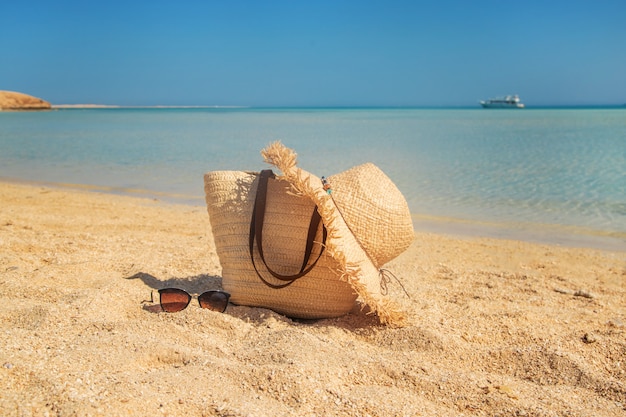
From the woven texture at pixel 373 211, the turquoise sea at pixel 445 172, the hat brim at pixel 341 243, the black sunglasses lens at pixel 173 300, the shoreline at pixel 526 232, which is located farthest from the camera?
the turquoise sea at pixel 445 172

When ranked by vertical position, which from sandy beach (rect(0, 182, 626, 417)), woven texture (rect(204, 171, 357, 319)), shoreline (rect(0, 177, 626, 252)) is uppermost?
woven texture (rect(204, 171, 357, 319))

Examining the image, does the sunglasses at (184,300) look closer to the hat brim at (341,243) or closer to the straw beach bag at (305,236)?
the straw beach bag at (305,236)

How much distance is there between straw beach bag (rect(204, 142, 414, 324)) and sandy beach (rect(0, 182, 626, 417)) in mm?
146

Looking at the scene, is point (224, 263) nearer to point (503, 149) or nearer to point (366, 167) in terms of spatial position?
point (366, 167)

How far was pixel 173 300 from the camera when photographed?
3.26 metres

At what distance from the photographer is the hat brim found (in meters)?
3.10

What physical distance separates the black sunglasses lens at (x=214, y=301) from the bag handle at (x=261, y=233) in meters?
0.25

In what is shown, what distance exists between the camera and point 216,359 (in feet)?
A: 8.49

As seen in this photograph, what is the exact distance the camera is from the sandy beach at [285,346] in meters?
2.22

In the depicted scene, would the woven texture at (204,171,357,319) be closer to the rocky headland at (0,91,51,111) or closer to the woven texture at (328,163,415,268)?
the woven texture at (328,163,415,268)

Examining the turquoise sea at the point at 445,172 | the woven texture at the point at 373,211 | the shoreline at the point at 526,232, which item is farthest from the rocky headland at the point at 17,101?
the woven texture at the point at 373,211

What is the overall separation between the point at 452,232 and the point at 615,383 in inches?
180

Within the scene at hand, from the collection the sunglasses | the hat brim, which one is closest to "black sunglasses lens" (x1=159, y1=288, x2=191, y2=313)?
the sunglasses

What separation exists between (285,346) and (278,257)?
0.69 metres
